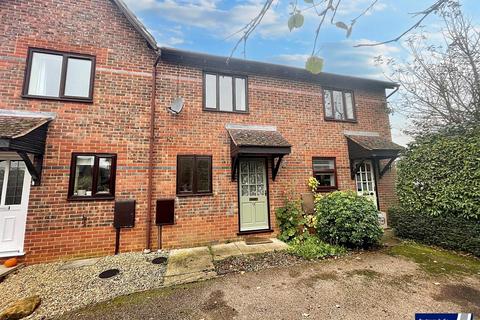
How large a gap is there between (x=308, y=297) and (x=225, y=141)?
5.06 m

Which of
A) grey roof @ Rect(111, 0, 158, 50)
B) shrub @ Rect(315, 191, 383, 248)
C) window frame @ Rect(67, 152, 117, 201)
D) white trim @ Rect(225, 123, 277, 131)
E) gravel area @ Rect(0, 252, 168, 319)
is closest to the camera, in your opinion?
gravel area @ Rect(0, 252, 168, 319)

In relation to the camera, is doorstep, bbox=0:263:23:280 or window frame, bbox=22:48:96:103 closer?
doorstep, bbox=0:263:23:280

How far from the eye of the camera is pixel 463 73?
744cm

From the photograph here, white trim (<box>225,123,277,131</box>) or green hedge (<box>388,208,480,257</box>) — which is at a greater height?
white trim (<box>225,123,277,131</box>)

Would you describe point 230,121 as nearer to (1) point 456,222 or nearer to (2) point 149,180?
(2) point 149,180

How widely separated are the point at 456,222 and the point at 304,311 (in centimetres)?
570

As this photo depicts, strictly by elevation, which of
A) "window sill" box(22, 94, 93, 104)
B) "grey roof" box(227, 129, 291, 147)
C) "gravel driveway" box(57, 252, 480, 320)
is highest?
"window sill" box(22, 94, 93, 104)

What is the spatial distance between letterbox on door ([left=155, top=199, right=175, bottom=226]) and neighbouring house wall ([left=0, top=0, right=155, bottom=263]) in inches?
18.0

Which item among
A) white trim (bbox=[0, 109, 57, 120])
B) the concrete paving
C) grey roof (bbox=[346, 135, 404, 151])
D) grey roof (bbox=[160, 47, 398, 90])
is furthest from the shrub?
white trim (bbox=[0, 109, 57, 120])

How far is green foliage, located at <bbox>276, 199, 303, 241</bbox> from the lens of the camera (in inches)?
284

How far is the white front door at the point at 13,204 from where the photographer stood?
5.45 m

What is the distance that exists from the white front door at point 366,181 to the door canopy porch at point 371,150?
27 cm

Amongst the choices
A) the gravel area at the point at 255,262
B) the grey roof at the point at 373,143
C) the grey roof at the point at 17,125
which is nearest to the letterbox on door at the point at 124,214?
the grey roof at the point at 17,125

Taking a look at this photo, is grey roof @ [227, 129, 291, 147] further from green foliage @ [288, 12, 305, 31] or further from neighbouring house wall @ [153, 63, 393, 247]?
green foliage @ [288, 12, 305, 31]
